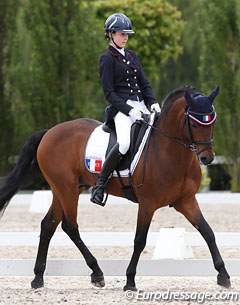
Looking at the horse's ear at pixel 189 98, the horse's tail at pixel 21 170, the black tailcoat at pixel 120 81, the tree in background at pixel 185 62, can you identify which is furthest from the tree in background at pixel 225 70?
the horse's ear at pixel 189 98

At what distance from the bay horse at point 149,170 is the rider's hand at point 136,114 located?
136 millimetres

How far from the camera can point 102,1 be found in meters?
21.3

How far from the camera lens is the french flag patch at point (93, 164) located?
712 centimetres

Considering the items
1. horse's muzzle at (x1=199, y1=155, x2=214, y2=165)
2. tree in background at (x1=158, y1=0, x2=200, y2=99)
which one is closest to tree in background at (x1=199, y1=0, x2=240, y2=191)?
tree in background at (x1=158, y1=0, x2=200, y2=99)

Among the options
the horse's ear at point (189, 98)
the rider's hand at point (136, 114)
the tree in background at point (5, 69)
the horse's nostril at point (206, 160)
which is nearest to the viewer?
the horse's nostril at point (206, 160)

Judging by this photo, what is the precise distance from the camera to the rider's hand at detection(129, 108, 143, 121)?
22.5ft

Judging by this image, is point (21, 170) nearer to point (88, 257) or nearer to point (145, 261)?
point (88, 257)

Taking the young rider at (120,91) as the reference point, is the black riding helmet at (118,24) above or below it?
above

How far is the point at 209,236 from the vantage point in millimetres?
6727

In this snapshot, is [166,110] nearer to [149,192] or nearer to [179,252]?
[149,192]

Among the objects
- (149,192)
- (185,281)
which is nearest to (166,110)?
(149,192)

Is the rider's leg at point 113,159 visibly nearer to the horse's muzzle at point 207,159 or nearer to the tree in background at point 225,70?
the horse's muzzle at point 207,159

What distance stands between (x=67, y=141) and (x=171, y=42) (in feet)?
48.0

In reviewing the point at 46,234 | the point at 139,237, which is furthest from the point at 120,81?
A: the point at 46,234
